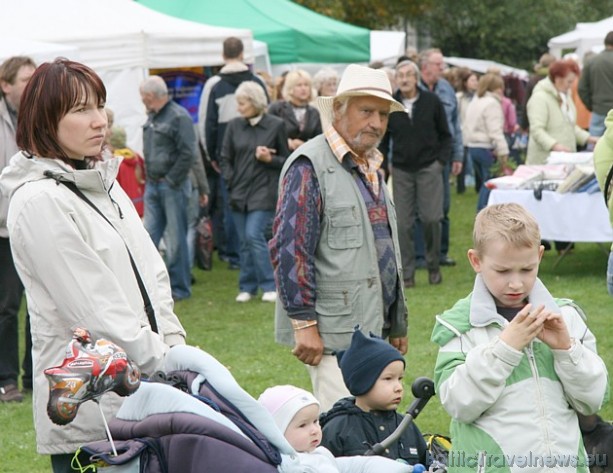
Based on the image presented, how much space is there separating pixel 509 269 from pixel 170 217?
857 centimetres

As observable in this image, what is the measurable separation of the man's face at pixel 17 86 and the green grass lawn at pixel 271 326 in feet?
6.58

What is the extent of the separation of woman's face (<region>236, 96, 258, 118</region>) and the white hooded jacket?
25.0 ft

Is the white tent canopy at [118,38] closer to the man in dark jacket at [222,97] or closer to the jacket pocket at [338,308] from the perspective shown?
the man in dark jacket at [222,97]

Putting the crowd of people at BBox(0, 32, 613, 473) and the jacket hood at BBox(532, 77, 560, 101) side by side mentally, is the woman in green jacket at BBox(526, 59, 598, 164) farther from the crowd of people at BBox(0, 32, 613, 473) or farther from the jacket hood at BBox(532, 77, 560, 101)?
the crowd of people at BBox(0, 32, 613, 473)

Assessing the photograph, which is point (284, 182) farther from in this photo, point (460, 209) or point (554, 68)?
point (460, 209)

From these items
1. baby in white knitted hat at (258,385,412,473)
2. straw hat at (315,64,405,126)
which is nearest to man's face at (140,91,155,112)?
straw hat at (315,64,405,126)

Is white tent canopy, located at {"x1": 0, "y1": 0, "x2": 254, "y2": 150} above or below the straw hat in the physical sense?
below

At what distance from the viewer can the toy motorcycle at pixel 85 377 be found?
3406 mm

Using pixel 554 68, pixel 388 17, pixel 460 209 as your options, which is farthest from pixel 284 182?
pixel 388 17

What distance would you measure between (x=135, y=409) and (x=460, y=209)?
55.4 ft

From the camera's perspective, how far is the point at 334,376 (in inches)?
224

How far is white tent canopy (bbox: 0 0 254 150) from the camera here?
13.1 metres

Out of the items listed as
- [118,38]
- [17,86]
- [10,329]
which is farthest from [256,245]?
[17,86]

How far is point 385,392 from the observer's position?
5234 millimetres
